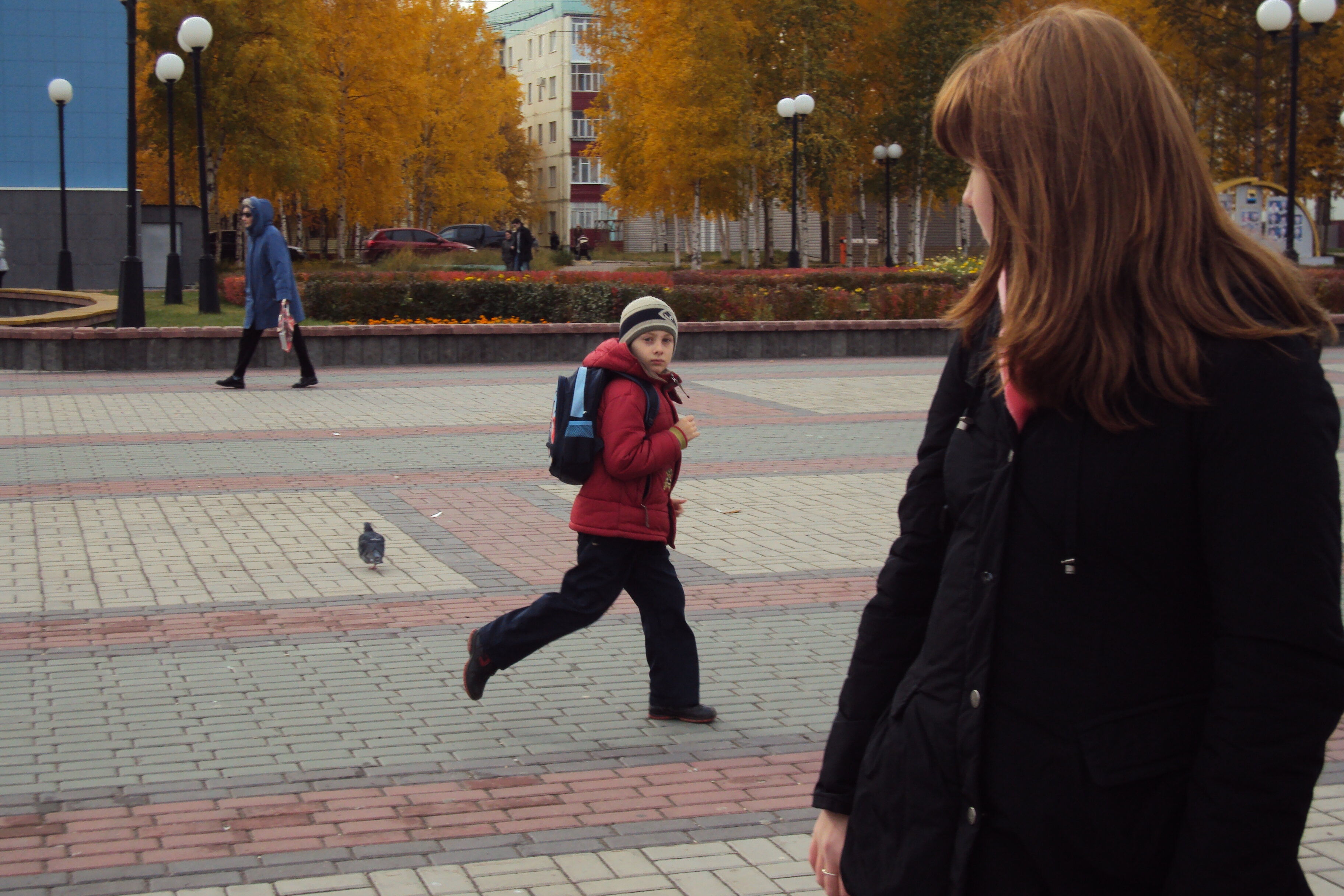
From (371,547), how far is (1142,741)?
18.1 ft

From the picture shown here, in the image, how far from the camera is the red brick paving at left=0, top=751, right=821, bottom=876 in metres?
3.77

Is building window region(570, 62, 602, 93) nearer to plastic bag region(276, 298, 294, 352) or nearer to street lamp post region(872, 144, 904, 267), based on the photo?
street lamp post region(872, 144, 904, 267)

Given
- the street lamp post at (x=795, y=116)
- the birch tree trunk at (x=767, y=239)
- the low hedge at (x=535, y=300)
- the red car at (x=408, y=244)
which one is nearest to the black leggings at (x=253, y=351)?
the low hedge at (x=535, y=300)

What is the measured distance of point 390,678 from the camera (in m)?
5.36

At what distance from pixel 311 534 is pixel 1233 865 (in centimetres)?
672

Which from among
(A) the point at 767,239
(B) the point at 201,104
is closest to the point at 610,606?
(B) the point at 201,104

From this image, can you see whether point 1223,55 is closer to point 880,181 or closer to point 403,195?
point 880,181

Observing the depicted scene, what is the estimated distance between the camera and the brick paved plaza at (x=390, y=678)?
3.78m

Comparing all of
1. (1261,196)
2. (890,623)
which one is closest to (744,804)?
(890,623)

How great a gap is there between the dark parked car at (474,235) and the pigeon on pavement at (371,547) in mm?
49788

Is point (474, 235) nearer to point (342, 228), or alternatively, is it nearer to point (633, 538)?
point (342, 228)

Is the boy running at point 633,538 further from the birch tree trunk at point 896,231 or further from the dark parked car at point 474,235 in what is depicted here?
the dark parked car at point 474,235

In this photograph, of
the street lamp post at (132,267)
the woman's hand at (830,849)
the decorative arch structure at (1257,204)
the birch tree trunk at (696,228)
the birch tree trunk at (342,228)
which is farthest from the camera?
the birch tree trunk at (696,228)

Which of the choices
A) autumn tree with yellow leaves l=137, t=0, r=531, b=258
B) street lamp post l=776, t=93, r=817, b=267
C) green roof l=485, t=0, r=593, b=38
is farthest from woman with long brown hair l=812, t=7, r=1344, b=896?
green roof l=485, t=0, r=593, b=38
